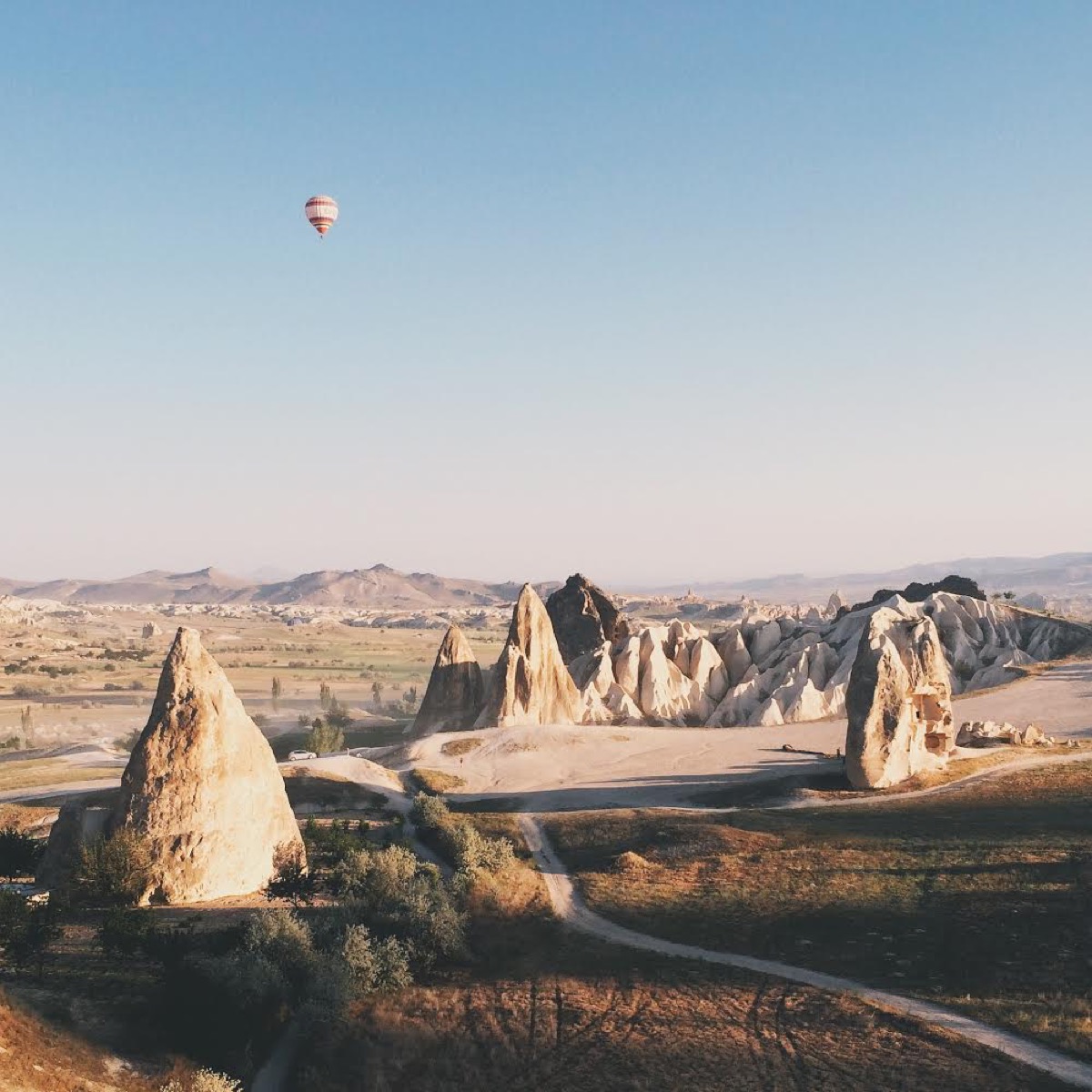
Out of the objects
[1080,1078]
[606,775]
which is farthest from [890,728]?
[1080,1078]

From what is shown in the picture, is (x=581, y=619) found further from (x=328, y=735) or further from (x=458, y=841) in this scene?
(x=458, y=841)

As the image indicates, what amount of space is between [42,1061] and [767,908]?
17.3 m

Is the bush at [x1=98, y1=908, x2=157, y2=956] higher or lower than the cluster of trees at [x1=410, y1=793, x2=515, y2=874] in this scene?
higher

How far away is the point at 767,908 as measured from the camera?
84.2 ft

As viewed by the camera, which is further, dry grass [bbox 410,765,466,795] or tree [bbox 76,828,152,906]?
dry grass [bbox 410,765,466,795]

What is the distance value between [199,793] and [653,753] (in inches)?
1251

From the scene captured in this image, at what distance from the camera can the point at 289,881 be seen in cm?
2592

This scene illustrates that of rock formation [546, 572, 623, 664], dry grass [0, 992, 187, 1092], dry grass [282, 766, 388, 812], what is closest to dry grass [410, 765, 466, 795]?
dry grass [282, 766, 388, 812]

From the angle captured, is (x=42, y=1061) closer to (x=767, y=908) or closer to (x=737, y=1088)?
(x=737, y=1088)

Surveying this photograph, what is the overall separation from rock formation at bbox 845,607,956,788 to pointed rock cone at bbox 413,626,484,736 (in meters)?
30.5

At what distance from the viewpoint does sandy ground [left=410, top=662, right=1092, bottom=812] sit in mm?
44881

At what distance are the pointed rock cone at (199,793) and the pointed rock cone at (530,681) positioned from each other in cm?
3416

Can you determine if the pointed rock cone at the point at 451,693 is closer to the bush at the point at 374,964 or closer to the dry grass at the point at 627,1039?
the dry grass at the point at 627,1039

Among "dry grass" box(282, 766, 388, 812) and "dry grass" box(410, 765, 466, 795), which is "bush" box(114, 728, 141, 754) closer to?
"dry grass" box(282, 766, 388, 812)
